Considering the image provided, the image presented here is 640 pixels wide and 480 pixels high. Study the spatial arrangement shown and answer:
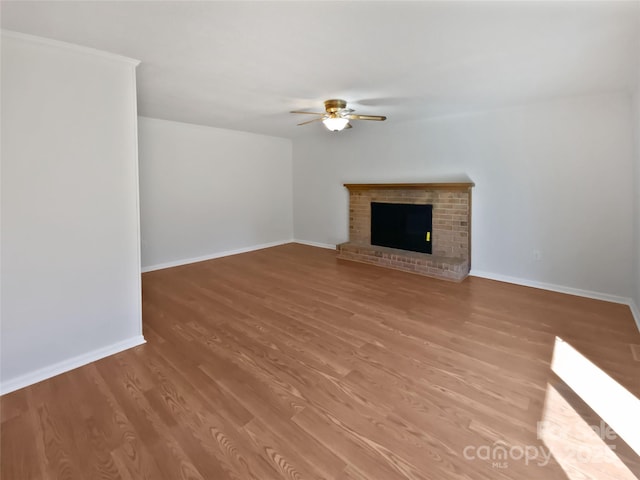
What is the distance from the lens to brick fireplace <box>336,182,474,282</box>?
4.11 metres

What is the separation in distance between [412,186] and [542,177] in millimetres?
1594

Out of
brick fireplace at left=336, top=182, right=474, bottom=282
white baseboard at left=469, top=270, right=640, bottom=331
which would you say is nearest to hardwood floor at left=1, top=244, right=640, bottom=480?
white baseboard at left=469, top=270, right=640, bottom=331

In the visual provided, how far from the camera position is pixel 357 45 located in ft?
6.80

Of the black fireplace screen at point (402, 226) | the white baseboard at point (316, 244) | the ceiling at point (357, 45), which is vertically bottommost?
the white baseboard at point (316, 244)

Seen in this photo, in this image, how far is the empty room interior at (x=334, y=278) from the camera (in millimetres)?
1524

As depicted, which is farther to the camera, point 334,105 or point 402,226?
point 402,226

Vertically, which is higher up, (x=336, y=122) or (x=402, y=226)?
(x=336, y=122)

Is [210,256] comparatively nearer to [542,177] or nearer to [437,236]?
[437,236]

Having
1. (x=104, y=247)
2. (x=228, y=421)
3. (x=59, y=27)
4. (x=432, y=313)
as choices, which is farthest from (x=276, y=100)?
(x=228, y=421)

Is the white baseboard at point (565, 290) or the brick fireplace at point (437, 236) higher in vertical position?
the brick fireplace at point (437, 236)

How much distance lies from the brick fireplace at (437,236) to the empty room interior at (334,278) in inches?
2.4

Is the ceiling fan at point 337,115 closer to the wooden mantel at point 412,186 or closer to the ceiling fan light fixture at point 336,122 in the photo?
the ceiling fan light fixture at point 336,122

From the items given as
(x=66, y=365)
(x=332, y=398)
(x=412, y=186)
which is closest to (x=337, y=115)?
(x=412, y=186)

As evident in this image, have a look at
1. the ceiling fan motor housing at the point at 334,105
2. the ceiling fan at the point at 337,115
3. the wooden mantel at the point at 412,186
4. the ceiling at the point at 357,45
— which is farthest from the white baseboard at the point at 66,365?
the wooden mantel at the point at 412,186
